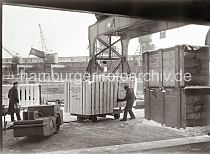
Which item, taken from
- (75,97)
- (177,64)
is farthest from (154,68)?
(75,97)

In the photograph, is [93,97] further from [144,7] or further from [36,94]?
[144,7]

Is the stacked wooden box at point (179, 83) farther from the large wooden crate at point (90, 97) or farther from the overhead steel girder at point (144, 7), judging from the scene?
the large wooden crate at point (90, 97)

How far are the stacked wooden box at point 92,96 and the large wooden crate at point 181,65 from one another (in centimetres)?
287

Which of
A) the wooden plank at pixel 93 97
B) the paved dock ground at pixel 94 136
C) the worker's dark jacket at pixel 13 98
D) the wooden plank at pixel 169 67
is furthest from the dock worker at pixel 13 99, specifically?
the wooden plank at pixel 169 67

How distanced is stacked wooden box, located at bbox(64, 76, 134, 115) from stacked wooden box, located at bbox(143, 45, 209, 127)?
2735 mm

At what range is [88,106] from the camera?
34.8 ft

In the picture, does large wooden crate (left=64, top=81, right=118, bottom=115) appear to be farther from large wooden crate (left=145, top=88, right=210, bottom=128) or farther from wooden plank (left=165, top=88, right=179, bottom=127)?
wooden plank (left=165, top=88, right=179, bottom=127)

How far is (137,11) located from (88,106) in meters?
5.50

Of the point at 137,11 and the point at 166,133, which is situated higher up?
the point at 137,11

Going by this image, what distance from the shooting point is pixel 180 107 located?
7.96 m

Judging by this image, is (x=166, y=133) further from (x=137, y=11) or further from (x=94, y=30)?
(x=94, y=30)

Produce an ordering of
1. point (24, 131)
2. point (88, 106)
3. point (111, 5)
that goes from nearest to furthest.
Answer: point (111, 5) < point (24, 131) < point (88, 106)

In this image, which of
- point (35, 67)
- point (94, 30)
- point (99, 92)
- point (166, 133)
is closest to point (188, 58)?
point (166, 133)

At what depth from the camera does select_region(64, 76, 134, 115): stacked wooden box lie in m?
10.7
